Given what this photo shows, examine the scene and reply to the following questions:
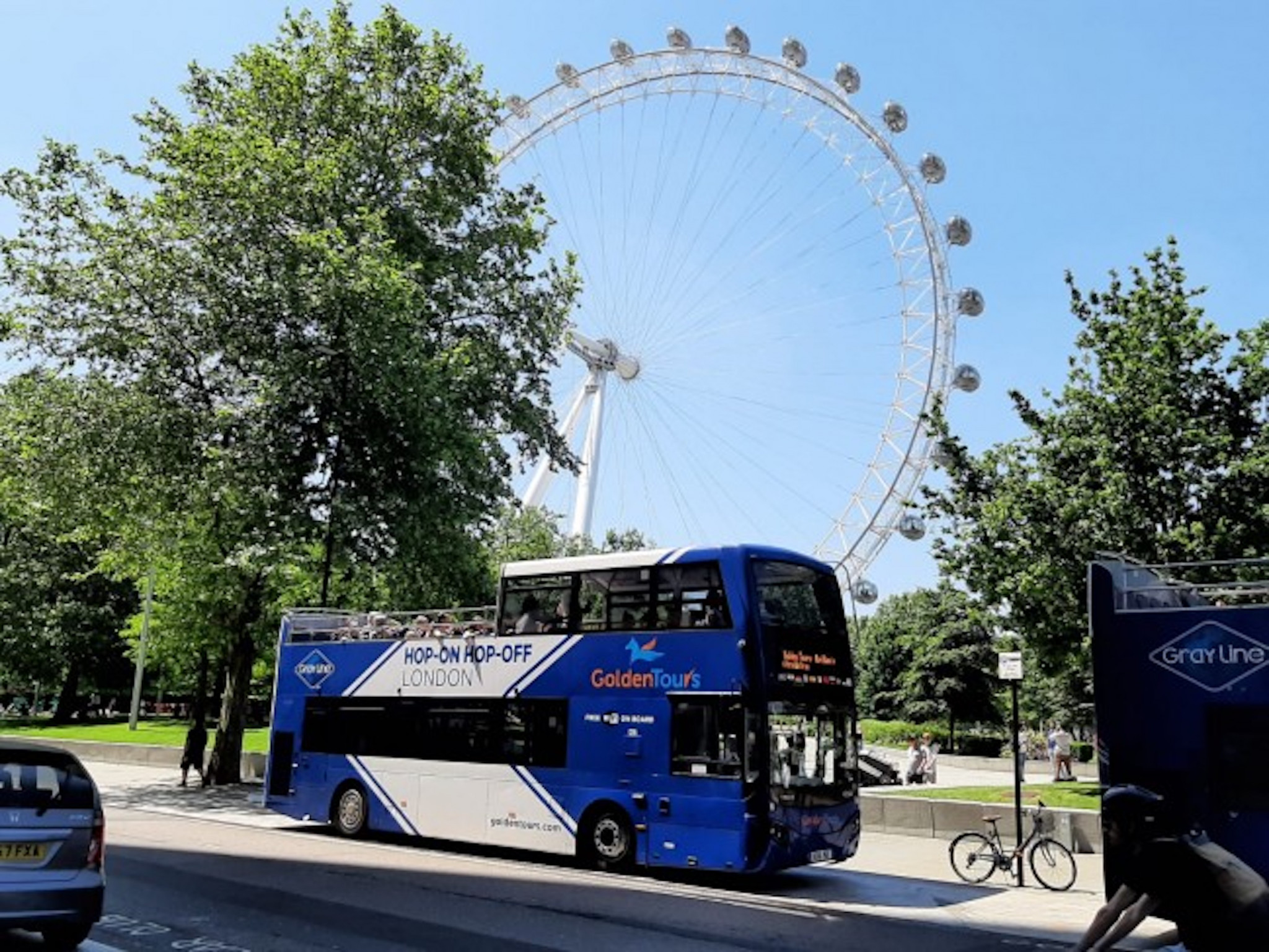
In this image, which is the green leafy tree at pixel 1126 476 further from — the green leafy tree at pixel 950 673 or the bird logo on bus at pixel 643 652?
the green leafy tree at pixel 950 673

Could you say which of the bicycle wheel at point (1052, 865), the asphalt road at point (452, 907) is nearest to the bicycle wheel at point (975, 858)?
the bicycle wheel at point (1052, 865)

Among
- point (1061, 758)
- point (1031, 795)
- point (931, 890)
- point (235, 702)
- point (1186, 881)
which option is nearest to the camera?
point (1186, 881)

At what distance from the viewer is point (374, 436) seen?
84.1 feet

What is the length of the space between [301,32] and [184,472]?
11729 mm

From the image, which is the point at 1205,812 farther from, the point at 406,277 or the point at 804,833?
the point at 406,277

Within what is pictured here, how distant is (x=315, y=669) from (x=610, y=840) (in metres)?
7.60

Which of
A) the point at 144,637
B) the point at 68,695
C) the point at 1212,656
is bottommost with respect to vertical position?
the point at 68,695

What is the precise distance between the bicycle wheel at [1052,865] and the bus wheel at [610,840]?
5608 millimetres

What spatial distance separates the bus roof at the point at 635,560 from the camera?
15.0m

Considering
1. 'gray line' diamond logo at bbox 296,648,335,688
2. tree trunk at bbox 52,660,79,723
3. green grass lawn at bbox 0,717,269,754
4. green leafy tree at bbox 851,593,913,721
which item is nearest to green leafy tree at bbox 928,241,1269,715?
'gray line' diamond logo at bbox 296,648,335,688

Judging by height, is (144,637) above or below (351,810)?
above

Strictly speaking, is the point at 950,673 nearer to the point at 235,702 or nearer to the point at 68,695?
the point at 235,702

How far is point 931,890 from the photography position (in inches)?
578

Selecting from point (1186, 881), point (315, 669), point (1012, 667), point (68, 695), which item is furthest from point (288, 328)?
point (68, 695)
